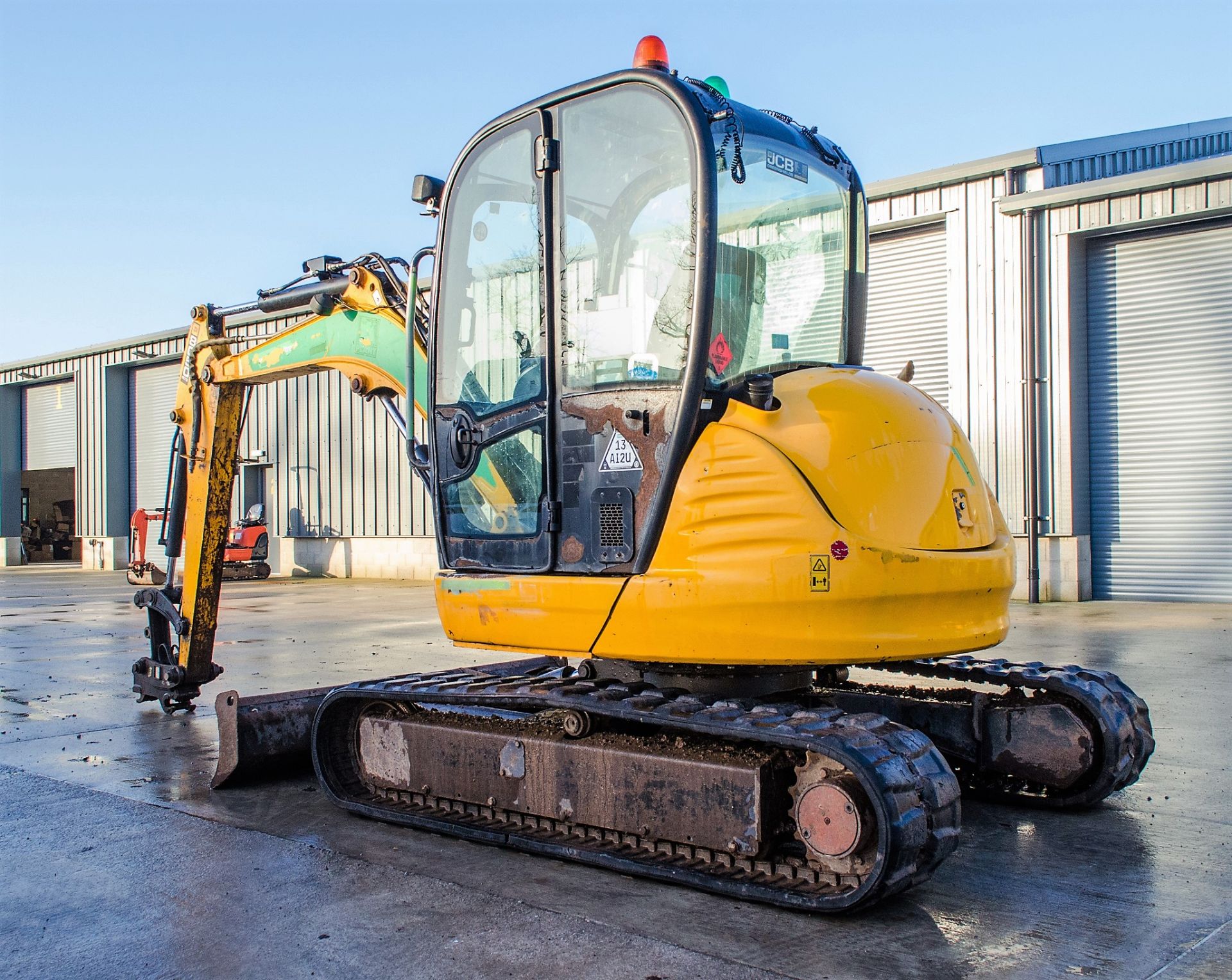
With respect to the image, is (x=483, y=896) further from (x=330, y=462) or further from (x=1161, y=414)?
(x=330, y=462)

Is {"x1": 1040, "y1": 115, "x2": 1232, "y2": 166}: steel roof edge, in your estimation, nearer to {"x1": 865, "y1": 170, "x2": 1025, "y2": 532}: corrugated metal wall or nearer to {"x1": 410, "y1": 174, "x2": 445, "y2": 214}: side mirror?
{"x1": 865, "y1": 170, "x2": 1025, "y2": 532}: corrugated metal wall

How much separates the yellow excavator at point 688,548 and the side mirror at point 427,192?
0.02 metres

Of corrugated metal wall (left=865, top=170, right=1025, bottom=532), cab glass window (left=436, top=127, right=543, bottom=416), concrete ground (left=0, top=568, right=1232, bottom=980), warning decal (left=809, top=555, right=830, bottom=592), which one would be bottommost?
concrete ground (left=0, top=568, right=1232, bottom=980)

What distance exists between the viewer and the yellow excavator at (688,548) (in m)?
4.14

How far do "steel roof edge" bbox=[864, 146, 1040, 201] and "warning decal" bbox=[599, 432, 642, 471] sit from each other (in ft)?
46.2

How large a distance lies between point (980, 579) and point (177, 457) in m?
5.75

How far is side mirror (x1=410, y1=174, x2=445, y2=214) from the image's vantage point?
552cm

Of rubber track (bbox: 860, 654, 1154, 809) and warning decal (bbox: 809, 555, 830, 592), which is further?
rubber track (bbox: 860, 654, 1154, 809)

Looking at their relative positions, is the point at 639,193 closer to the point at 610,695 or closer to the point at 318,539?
the point at 610,695

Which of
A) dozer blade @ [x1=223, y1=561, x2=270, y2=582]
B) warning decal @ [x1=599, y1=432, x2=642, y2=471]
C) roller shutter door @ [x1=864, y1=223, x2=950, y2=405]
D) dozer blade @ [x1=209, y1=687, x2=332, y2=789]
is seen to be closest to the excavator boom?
dozer blade @ [x1=209, y1=687, x2=332, y2=789]

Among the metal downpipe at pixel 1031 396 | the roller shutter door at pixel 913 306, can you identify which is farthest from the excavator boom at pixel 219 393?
the roller shutter door at pixel 913 306

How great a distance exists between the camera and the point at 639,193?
4.68m

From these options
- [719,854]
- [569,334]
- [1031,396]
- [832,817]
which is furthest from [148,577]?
[832,817]

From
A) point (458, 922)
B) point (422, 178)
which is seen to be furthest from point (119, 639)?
point (458, 922)
